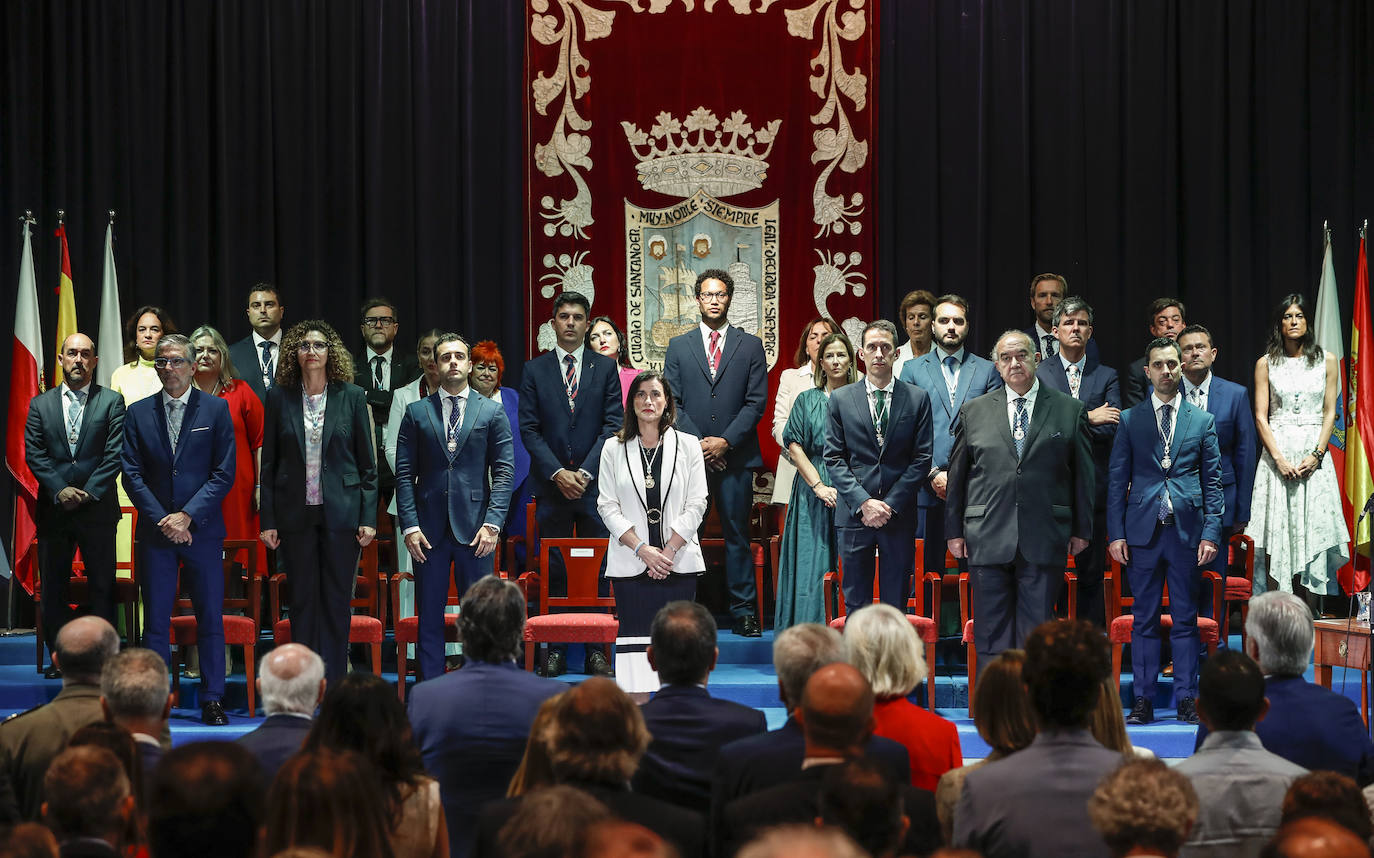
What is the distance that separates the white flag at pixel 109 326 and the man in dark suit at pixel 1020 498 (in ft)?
14.6

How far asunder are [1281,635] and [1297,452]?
396 cm

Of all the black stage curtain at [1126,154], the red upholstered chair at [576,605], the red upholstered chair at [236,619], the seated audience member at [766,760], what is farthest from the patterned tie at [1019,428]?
the red upholstered chair at [236,619]

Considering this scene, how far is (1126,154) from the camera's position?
8.37 meters

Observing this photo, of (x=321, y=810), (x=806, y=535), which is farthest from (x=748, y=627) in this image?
(x=321, y=810)

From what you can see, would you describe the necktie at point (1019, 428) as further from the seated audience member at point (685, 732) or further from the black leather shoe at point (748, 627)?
the seated audience member at point (685, 732)

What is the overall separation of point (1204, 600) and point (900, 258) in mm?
2784

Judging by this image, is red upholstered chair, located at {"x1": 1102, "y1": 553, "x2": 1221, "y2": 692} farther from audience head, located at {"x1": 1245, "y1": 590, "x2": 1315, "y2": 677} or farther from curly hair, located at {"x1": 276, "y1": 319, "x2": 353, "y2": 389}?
curly hair, located at {"x1": 276, "y1": 319, "x2": 353, "y2": 389}

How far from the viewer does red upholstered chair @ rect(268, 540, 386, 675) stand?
20.4 feet

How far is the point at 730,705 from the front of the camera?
321 centimetres

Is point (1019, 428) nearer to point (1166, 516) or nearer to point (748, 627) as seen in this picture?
point (1166, 516)

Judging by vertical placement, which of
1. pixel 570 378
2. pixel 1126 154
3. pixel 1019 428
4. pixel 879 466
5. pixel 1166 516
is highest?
pixel 1126 154

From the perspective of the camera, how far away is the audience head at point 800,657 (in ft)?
10.2

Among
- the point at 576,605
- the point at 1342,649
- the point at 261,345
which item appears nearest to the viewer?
the point at 1342,649

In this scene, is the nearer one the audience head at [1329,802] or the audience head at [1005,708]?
the audience head at [1329,802]
